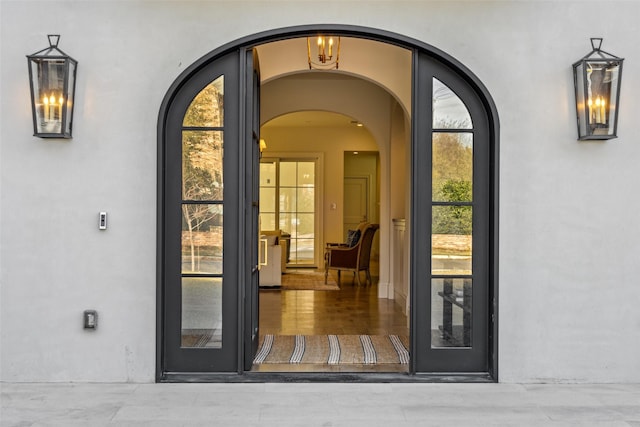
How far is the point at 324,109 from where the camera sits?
833 centimetres

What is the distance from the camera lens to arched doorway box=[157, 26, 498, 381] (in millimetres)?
4270

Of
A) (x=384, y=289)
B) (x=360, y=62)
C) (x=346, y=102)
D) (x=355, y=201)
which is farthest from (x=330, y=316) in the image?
(x=355, y=201)

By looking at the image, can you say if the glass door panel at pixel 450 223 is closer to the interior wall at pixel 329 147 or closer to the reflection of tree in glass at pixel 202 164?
the reflection of tree in glass at pixel 202 164

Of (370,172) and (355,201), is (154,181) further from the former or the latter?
(370,172)

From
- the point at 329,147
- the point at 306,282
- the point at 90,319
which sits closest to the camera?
the point at 90,319

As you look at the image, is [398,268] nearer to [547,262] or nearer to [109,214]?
[547,262]

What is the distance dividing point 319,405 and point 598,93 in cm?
268

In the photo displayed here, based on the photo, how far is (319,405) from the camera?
3746 mm

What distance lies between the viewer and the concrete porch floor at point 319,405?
137 inches

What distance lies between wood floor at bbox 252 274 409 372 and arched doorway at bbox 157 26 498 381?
0.44 meters

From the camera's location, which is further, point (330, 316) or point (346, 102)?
point (346, 102)

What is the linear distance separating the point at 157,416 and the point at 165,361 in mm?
744

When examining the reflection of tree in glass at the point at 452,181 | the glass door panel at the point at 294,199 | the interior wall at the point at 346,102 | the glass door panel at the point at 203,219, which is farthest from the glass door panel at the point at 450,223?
the glass door panel at the point at 294,199

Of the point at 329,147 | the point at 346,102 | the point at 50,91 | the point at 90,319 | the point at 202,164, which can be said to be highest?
the point at 346,102
